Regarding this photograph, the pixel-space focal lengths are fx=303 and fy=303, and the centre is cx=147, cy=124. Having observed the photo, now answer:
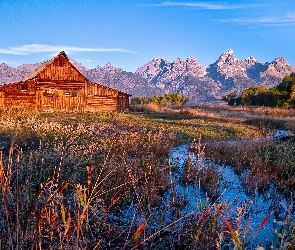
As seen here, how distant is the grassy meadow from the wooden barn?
18.9m

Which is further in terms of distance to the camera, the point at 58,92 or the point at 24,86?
the point at 58,92

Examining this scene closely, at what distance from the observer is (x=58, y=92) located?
110 feet

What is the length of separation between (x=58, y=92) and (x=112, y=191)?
29.5m

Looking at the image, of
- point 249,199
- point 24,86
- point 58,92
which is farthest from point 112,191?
point 24,86

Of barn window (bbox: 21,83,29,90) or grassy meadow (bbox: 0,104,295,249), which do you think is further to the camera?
barn window (bbox: 21,83,29,90)

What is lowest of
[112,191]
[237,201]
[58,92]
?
[237,201]

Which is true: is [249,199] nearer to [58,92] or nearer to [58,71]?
[58,92]

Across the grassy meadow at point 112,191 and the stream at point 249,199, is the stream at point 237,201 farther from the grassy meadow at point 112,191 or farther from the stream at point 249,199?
the grassy meadow at point 112,191

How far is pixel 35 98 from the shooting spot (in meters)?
32.3

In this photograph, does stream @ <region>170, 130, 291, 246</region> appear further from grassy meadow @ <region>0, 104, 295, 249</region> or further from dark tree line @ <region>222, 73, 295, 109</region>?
dark tree line @ <region>222, 73, 295, 109</region>

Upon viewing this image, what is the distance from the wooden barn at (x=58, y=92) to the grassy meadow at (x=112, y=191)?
1887 cm

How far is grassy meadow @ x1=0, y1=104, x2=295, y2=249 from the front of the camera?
2139 millimetres

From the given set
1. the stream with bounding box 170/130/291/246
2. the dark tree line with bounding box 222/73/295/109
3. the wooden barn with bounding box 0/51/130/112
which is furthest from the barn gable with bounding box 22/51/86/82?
the dark tree line with bounding box 222/73/295/109

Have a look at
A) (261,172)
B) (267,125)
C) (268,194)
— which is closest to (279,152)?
(261,172)
